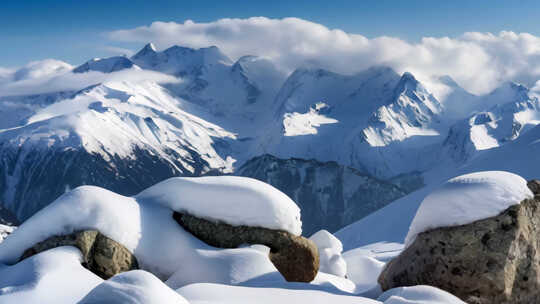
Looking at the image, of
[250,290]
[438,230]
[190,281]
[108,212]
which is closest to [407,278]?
[438,230]

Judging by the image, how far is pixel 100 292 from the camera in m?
8.18

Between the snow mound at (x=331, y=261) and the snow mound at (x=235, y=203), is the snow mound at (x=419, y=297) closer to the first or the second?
the snow mound at (x=235, y=203)

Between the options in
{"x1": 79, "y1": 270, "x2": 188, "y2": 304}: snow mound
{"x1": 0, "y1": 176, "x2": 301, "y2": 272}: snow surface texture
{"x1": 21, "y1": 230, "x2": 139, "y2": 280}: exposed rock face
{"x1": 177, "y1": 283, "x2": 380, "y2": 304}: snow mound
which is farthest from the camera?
{"x1": 0, "y1": 176, "x2": 301, "y2": 272}: snow surface texture

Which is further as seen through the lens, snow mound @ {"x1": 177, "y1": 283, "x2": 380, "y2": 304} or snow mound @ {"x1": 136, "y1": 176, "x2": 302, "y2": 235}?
snow mound @ {"x1": 136, "y1": 176, "x2": 302, "y2": 235}

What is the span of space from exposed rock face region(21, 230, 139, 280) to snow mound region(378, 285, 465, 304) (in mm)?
6306

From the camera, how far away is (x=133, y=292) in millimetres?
8078

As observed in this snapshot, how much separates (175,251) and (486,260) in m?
7.51

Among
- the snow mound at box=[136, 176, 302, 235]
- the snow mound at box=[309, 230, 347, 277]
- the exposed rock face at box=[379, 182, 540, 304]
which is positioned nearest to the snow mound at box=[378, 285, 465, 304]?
the exposed rock face at box=[379, 182, 540, 304]

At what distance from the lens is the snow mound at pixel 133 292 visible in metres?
7.97

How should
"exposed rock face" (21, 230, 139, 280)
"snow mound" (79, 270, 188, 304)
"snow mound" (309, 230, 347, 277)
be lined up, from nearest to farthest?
1. "snow mound" (79, 270, 188, 304)
2. "exposed rock face" (21, 230, 139, 280)
3. "snow mound" (309, 230, 347, 277)

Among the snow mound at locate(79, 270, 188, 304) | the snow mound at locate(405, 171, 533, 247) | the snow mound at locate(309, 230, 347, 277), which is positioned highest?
the snow mound at locate(79, 270, 188, 304)

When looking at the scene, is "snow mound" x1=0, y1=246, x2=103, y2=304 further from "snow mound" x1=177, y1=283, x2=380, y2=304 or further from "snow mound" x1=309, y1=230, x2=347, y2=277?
"snow mound" x1=309, y1=230, x2=347, y2=277

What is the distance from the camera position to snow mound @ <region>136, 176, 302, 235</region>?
51.4 feet

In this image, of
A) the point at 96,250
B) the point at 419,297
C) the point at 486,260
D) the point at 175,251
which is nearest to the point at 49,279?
the point at 96,250
